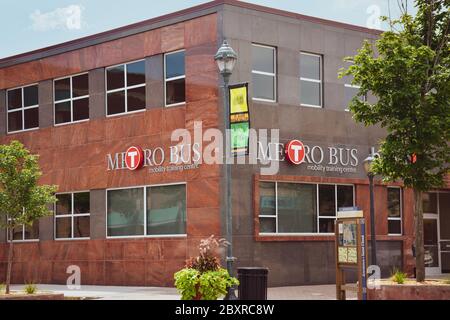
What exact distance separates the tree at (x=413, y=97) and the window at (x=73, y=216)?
1330 centimetres

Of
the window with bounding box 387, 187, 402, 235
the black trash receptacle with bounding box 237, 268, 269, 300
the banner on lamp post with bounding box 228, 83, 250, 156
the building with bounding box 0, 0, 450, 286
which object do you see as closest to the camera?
the black trash receptacle with bounding box 237, 268, 269, 300

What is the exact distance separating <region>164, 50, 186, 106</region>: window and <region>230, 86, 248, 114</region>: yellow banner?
798cm

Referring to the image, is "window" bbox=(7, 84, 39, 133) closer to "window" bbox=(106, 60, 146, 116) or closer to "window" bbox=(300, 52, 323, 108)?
"window" bbox=(106, 60, 146, 116)

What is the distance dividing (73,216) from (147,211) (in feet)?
13.5

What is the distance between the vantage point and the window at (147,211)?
1172 inches

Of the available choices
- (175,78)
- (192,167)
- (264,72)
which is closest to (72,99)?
(175,78)

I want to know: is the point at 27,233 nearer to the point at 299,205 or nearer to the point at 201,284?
the point at 299,205

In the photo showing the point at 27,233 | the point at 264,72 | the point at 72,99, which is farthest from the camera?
the point at 27,233

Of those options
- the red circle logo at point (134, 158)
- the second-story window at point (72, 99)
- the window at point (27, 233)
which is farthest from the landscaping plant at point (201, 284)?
the window at point (27, 233)

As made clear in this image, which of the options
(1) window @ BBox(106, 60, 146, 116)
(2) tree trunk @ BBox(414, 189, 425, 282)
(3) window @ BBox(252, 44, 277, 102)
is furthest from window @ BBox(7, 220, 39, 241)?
(2) tree trunk @ BBox(414, 189, 425, 282)

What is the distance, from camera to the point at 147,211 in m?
30.8

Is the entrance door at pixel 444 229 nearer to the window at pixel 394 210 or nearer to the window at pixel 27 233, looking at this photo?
the window at pixel 394 210

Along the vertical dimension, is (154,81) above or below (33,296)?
above

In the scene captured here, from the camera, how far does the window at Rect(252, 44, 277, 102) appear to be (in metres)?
29.7
